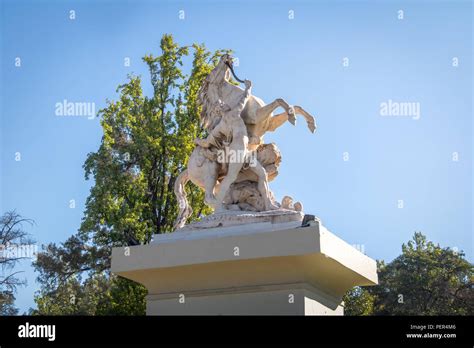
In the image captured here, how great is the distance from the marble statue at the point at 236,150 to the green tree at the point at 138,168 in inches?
366

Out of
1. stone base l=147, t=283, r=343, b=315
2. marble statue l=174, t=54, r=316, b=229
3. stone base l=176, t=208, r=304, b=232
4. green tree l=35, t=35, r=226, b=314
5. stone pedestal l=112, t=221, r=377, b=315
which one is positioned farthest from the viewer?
green tree l=35, t=35, r=226, b=314

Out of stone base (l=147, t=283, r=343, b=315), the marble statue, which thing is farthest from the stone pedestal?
the marble statue

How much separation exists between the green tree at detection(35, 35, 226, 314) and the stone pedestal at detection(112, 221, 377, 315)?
9.82 metres

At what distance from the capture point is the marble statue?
11320 millimetres

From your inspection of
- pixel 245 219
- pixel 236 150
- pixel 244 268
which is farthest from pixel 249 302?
pixel 236 150

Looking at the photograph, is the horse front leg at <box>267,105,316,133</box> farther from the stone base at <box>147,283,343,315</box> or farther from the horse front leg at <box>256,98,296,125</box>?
the stone base at <box>147,283,343,315</box>

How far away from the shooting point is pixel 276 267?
10.2m

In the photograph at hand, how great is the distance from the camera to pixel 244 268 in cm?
1031

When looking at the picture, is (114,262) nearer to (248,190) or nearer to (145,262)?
(145,262)

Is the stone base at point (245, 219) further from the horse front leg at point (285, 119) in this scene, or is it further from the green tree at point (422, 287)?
the green tree at point (422, 287)

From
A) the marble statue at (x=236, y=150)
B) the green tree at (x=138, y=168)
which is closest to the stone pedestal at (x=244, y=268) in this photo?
the marble statue at (x=236, y=150)
